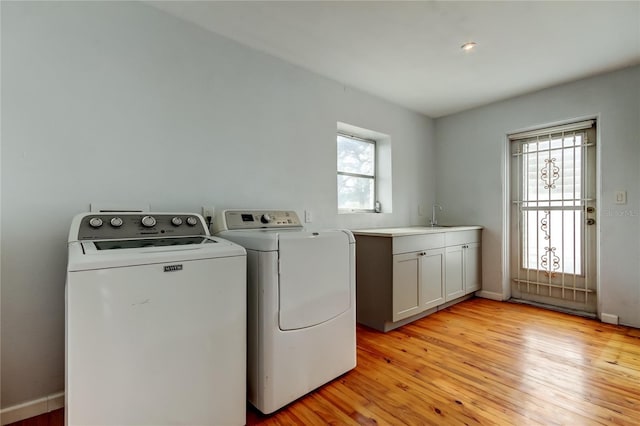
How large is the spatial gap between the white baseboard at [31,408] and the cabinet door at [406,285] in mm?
2240

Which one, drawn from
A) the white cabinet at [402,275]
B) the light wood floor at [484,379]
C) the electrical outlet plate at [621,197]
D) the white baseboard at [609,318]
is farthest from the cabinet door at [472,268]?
the electrical outlet plate at [621,197]

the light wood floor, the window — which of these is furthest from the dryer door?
the window

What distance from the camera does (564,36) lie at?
2186mm

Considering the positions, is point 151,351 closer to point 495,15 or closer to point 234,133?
point 234,133

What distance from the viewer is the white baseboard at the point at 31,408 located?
57.9 inches

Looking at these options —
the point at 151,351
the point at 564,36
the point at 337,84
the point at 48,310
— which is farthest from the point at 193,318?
the point at 564,36

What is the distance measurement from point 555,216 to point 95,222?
13.2ft

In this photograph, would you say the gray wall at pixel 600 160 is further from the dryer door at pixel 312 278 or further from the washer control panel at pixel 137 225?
the washer control panel at pixel 137 225

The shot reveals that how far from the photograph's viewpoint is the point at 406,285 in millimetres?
2668

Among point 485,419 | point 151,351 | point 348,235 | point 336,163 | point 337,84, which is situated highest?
point 337,84

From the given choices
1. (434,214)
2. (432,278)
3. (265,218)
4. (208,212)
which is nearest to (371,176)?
(434,214)

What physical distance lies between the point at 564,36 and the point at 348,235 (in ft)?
7.08

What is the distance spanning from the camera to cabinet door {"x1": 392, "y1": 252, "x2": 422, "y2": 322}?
8.45ft

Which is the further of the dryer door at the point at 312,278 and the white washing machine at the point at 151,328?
the dryer door at the point at 312,278
